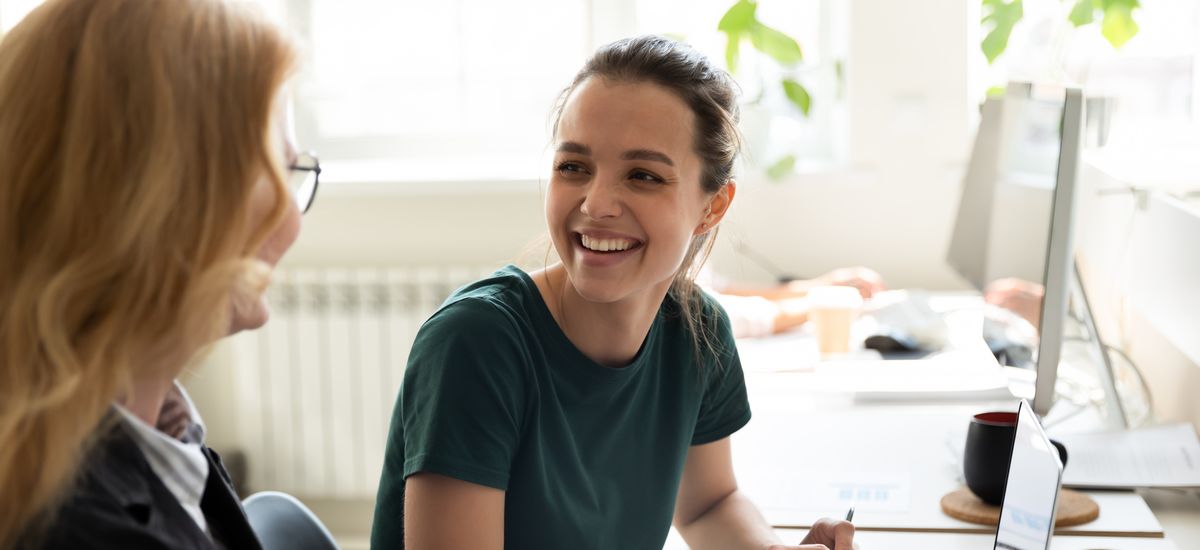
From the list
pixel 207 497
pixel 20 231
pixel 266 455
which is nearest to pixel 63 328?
pixel 20 231

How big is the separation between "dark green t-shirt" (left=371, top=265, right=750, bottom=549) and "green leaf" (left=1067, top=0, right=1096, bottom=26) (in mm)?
1546

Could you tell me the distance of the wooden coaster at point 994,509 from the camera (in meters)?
1.43

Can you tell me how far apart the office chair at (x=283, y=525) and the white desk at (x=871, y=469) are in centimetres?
58

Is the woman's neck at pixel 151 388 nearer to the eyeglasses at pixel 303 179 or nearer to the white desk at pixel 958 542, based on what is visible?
the eyeglasses at pixel 303 179

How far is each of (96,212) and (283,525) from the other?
413mm

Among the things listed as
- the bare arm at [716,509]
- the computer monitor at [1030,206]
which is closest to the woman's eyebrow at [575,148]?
the bare arm at [716,509]

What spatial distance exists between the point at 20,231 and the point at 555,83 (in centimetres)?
256

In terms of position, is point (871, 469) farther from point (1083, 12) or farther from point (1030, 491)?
point (1083, 12)

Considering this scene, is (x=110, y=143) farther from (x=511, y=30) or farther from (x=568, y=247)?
(x=511, y=30)

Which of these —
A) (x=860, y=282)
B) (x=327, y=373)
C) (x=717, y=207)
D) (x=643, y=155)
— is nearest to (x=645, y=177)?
(x=643, y=155)

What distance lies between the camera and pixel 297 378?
316 cm

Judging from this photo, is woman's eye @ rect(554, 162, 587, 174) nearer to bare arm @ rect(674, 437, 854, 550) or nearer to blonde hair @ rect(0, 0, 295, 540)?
bare arm @ rect(674, 437, 854, 550)

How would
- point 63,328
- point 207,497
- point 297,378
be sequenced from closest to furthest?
1. point 63,328
2. point 207,497
3. point 297,378

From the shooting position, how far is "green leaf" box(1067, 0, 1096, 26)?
8.68 feet
